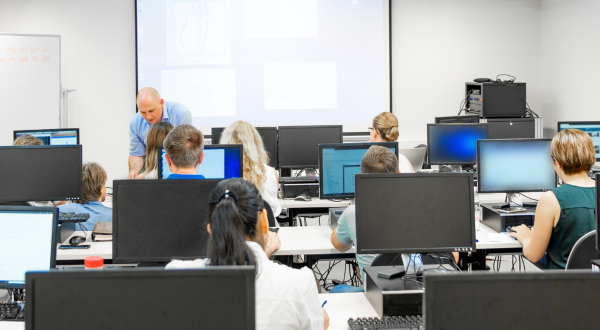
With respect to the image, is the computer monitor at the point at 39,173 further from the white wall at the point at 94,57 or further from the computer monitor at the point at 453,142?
the white wall at the point at 94,57

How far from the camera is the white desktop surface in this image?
183 centimetres

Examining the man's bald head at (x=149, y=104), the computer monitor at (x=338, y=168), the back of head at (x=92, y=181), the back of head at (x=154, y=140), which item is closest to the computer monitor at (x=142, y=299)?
Result: the back of head at (x=92, y=181)

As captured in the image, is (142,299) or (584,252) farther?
(584,252)

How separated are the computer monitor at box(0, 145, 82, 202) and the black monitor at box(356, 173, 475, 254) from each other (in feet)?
5.36

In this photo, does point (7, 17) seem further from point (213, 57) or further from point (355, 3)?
point (355, 3)

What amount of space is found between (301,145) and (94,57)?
300 cm

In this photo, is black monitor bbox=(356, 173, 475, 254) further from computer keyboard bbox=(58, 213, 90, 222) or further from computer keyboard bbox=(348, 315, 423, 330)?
computer keyboard bbox=(58, 213, 90, 222)

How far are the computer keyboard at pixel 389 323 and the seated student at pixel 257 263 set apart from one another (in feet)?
1.15

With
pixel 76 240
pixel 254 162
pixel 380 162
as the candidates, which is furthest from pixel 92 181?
pixel 380 162

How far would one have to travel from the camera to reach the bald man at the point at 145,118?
12.9ft

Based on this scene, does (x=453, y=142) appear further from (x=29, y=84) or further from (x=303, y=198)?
(x=29, y=84)

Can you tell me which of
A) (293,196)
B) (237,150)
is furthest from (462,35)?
(237,150)

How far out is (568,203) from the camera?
2.37 m

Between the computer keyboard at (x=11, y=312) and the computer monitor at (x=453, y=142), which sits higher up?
the computer monitor at (x=453, y=142)
